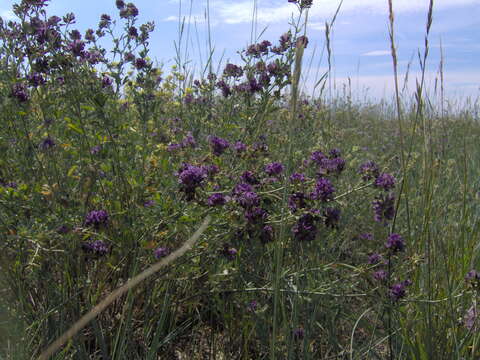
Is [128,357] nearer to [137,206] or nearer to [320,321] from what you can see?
[137,206]

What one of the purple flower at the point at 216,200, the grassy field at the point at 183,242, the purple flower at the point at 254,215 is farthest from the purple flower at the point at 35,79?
the purple flower at the point at 254,215

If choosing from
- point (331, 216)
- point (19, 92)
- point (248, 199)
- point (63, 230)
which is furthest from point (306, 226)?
point (19, 92)

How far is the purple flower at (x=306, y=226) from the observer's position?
1.51 m

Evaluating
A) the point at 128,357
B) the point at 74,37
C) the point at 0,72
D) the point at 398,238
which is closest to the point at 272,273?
the point at 398,238

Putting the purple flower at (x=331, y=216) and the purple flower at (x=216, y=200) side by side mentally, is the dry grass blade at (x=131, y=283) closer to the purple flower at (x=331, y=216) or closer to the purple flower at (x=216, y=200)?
the purple flower at (x=216, y=200)

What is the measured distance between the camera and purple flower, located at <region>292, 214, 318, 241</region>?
151 centimetres

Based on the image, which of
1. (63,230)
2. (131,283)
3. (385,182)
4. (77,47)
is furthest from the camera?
(77,47)

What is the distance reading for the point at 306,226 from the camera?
4.94 ft

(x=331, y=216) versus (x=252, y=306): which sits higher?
(x=331, y=216)

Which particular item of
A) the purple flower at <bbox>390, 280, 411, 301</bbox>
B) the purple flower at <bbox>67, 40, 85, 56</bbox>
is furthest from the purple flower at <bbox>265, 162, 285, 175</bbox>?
the purple flower at <bbox>67, 40, 85, 56</bbox>

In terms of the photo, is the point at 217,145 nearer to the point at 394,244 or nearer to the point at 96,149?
the point at 96,149

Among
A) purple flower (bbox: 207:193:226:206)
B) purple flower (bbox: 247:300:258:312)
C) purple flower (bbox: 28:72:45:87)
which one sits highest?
purple flower (bbox: 28:72:45:87)

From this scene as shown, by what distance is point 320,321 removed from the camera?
6.14ft

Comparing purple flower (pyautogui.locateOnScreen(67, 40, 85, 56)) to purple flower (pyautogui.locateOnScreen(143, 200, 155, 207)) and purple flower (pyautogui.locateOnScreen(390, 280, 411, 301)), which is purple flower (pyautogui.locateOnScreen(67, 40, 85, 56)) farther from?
purple flower (pyautogui.locateOnScreen(390, 280, 411, 301))
